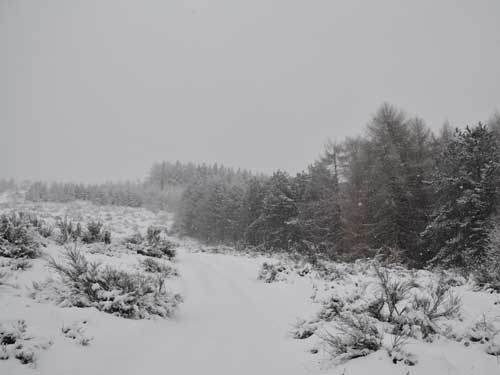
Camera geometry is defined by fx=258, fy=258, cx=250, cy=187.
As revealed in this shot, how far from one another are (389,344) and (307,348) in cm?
141

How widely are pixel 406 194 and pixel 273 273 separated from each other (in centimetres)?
1180

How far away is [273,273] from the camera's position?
10.2 m

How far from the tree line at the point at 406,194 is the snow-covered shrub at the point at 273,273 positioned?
3.99 meters

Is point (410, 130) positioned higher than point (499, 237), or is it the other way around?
point (410, 130)

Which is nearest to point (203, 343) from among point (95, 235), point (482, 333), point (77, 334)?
point (77, 334)

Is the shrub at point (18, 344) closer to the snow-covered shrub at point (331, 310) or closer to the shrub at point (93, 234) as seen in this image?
the snow-covered shrub at point (331, 310)

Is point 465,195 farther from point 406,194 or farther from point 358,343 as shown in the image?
point 358,343

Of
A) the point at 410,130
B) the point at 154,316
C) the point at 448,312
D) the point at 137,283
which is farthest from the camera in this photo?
the point at 410,130

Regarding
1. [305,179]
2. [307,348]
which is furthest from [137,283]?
[305,179]

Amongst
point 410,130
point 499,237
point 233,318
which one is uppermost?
point 410,130

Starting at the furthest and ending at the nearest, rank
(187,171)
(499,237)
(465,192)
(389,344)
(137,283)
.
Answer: (187,171) < (465,192) < (499,237) < (137,283) < (389,344)

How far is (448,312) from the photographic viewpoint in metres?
4.46

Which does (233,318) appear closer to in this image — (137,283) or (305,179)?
(137,283)

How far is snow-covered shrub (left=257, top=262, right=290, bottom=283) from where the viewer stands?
32.7ft
